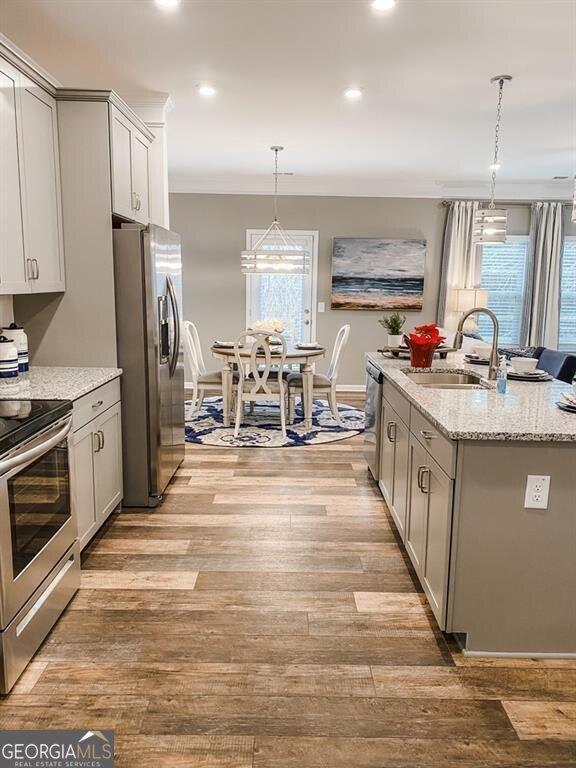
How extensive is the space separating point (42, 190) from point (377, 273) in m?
5.23

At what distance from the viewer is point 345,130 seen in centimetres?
511

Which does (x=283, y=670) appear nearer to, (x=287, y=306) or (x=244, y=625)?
(x=244, y=625)

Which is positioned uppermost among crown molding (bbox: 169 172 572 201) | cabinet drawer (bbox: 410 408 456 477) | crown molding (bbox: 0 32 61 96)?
crown molding (bbox: 169 172 572 201)

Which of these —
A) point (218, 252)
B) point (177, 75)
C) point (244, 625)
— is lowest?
point (244, 625)

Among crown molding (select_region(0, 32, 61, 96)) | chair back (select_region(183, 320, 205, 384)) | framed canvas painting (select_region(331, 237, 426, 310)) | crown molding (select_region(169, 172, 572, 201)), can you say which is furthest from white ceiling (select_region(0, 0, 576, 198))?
chair back (select_region(183, 320, 205, 384))

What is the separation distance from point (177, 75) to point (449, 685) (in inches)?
153

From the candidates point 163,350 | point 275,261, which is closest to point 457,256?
point 275,261

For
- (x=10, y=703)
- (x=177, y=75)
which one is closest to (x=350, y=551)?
(x=10, y=703)

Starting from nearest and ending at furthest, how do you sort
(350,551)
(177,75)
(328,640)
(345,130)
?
(328,640), (350,551), (177,75), (345,130)

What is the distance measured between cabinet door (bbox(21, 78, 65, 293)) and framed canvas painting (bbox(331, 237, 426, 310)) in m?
4.80

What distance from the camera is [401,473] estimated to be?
3.12 m

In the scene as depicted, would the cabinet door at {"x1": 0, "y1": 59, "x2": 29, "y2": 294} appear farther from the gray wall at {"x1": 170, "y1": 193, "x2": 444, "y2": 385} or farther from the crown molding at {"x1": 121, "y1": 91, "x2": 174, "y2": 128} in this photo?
the gray wall at {"x1": 170, "y1": 193, "x2": 444, "y2": 385}

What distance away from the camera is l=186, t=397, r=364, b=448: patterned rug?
526cm

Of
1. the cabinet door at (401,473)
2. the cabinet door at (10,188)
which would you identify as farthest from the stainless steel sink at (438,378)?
the cabinet door at (10,188)
